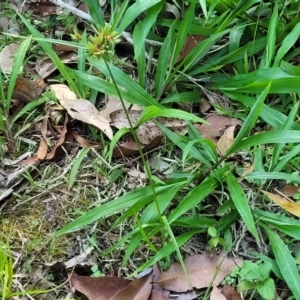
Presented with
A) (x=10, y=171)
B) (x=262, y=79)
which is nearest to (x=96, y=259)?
→ (x=10, y=171)

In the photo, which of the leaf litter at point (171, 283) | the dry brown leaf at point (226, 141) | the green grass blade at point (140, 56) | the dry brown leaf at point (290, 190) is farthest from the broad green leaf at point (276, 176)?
the green grass blade at point (140, 56)

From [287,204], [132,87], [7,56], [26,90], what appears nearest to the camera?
[287,204]

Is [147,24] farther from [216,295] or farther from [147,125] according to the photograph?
[216,295]

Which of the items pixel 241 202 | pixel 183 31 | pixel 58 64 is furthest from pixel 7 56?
pixel 241 202

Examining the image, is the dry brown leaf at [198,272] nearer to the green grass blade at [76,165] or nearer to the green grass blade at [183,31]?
the green grass blade at [76,165]

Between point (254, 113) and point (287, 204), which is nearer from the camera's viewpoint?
point (254, 113)

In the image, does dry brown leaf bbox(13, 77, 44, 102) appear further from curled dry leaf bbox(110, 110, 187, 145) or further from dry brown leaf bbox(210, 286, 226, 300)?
dry brown leaf bbox(210, 286, 226, 300)
